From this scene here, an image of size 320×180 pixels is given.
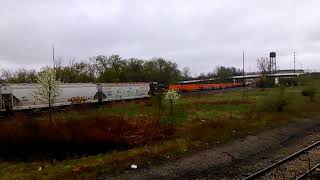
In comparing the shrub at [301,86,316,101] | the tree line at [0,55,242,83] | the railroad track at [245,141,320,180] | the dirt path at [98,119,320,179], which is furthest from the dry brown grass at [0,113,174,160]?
the tree line at [0,55,242,83]

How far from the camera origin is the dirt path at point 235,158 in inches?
622

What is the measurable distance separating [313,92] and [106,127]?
34659 millimetres

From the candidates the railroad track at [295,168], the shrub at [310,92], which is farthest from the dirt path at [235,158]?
the shrub at [310,92]

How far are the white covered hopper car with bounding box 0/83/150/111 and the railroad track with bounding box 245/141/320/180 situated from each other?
89.9ft

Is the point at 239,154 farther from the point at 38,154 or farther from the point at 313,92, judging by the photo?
the point at 313,92

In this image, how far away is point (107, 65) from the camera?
111875mm

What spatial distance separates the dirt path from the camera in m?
15.8

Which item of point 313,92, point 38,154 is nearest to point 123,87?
point 313,92

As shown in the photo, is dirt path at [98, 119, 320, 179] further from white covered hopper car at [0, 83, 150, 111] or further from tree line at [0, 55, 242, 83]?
tree line at [0, 55, 242, 83]

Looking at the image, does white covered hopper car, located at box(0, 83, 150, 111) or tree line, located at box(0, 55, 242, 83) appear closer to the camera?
white covered hopper car, located at box(0, 83, 150, 111)

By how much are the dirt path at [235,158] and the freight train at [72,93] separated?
18646mm

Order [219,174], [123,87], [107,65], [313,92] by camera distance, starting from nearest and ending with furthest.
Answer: [219,174], [313,92], [123,87], [107,65]

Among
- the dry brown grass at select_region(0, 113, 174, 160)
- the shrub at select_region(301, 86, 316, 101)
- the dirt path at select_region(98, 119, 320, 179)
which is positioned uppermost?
the shrub at select_region(301, 86, 316, 101)

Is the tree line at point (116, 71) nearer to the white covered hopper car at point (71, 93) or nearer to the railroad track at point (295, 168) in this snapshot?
the white covered hopper car at point (71, 93)
